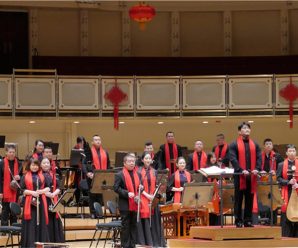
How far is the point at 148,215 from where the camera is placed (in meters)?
11.7

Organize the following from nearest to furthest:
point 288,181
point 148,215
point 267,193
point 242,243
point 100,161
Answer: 1. point 242,243
2. point 267,193
3. point 148,215
4. point 288,181
5. point 100,161

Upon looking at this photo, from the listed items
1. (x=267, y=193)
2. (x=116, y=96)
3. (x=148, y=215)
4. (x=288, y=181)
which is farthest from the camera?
(x=116, y=96)

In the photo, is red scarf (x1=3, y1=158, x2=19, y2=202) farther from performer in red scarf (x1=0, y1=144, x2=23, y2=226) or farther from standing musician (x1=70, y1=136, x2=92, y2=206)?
standing musician (x1=70, y1=136, x2=92, y2=206)

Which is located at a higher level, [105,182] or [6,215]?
[105,182]

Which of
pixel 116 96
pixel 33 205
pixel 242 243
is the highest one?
pixel 116 96

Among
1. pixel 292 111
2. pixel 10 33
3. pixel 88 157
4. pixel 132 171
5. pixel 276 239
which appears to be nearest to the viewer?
pixel 276 239

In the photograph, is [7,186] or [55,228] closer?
[55,228]

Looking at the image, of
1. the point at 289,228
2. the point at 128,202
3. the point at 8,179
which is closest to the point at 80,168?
the point at 8,179

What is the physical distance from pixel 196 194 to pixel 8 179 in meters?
3.37

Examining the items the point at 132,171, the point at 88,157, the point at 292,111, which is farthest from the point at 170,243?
the point at 292,111

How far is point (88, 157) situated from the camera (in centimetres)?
1484

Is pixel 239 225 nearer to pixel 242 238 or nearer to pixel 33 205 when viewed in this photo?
pixel 242 238

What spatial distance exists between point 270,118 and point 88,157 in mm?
6100

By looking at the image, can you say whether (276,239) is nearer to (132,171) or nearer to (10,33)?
(132,171)
